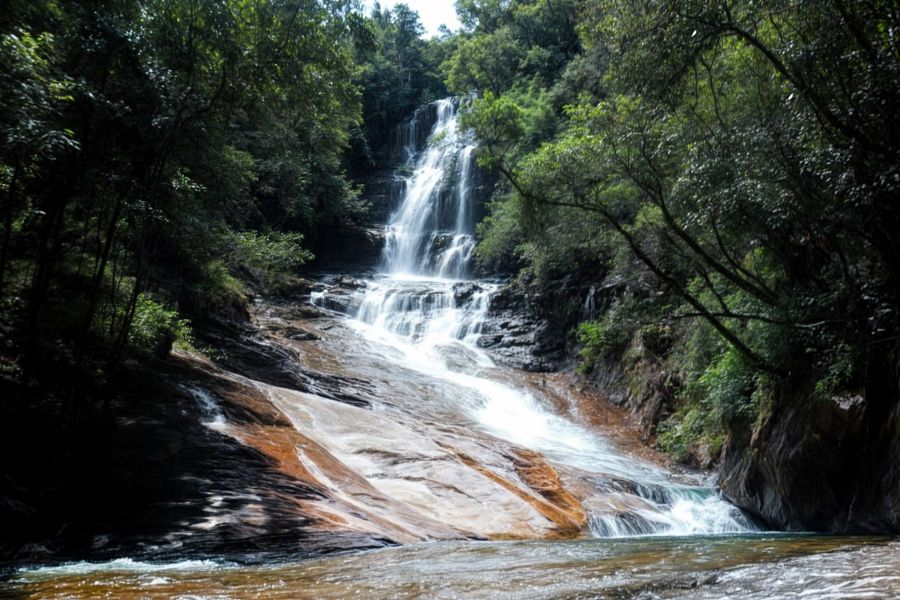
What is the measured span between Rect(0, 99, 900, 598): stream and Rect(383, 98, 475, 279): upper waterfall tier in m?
5.79

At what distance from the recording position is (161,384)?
953cm

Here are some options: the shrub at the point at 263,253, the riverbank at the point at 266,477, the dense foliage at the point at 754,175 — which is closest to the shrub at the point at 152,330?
the riverbank at the point at 266,477

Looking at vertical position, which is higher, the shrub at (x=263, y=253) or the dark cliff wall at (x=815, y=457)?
the shrub at (x=263, y=253)

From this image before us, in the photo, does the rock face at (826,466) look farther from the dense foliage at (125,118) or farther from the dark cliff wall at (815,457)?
the dense foliage at (125,118)

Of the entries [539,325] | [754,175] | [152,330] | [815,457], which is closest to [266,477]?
[152,330]

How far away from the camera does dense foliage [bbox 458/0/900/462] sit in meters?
6.65

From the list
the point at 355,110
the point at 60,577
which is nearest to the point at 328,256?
the point at 355,110

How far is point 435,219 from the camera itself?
3528cm

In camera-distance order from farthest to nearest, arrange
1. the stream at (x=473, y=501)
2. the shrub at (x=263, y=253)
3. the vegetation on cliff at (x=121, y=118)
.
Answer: the shrub at (x=263, y=253)
the vegetation on cliff at (x=121, y=118)
the stream at (x=473, y=501)

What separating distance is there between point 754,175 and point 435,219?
27.9 meters

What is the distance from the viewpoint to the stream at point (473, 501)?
3.83 meters

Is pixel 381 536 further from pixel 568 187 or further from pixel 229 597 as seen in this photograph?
pixel 568 187

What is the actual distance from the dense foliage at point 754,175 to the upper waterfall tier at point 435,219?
1806cm

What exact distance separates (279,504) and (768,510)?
8.36 meters
